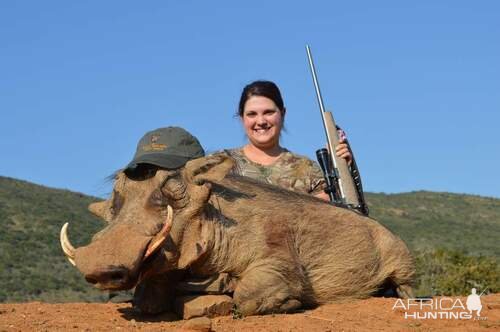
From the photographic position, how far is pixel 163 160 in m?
5.67

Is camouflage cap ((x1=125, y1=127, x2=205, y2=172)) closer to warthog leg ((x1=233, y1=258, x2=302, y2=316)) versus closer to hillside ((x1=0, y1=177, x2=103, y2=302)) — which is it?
warthog leg ((x1=233, y1=258, x2=302, y2=316))

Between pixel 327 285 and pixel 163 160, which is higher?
pixel 163 160

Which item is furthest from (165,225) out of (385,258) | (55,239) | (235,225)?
(55,239)

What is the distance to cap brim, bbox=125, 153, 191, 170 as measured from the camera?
18.4 feet

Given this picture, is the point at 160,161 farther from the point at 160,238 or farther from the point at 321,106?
the point at 321,106

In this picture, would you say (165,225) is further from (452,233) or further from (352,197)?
(452,233)

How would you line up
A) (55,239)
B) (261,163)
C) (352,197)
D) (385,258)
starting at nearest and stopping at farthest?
(385,258)
(352,197)
(261,163)
(55,239)

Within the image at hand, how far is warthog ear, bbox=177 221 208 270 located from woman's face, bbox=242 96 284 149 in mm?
2769

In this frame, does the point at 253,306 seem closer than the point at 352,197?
Yes

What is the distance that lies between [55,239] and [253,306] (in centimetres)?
2870

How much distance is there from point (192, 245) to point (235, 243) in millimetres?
403

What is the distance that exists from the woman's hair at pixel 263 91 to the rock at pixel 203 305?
313 centimetres

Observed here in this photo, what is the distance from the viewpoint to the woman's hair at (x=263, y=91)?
8.30 m

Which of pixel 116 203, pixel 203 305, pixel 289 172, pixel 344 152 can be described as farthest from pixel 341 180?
pixel 116 203
